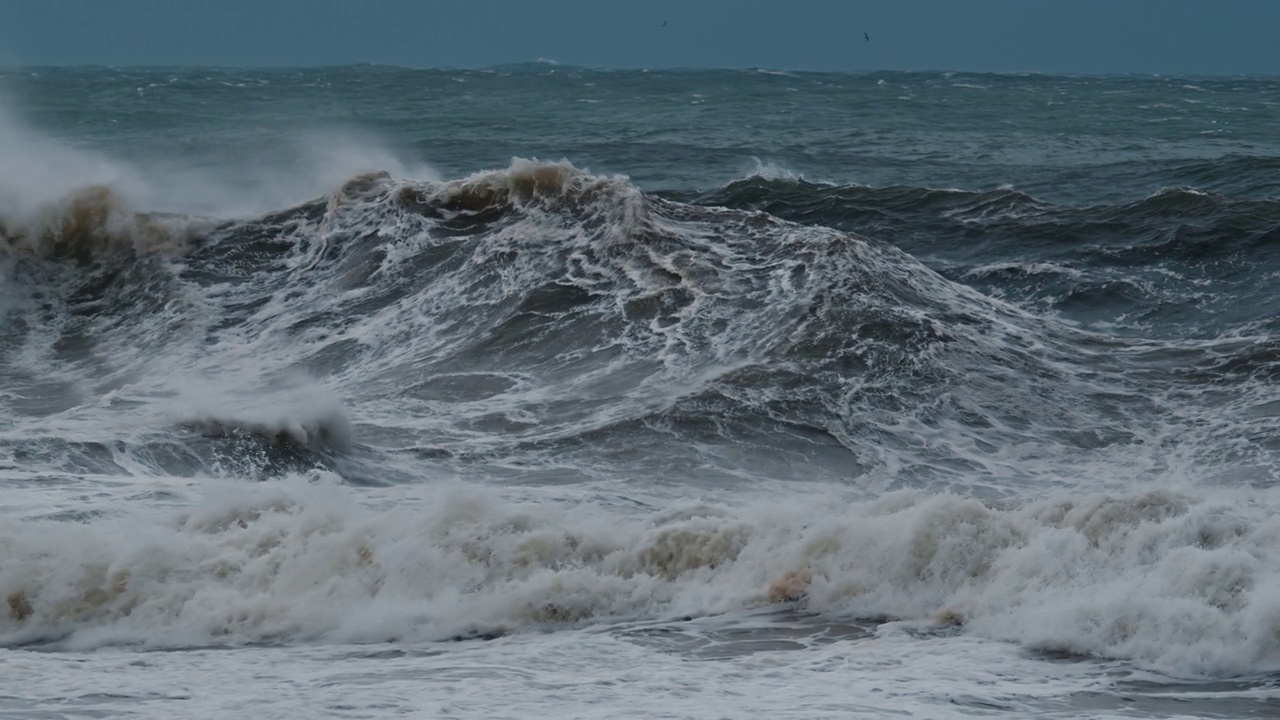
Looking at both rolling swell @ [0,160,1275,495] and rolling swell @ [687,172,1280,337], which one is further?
rolling swell @ [687,172,1280,337]

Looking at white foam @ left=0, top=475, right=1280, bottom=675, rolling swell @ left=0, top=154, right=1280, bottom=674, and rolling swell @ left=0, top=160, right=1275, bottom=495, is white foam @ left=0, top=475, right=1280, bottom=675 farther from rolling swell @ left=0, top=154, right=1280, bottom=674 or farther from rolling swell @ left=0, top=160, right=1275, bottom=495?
rolling swell @ left=0, top=160, right=1275, bottom=495

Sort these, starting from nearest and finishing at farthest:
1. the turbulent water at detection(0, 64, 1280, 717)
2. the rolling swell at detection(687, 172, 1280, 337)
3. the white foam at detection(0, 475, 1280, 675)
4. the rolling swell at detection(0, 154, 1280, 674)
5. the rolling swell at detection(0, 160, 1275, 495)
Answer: the turbulent water at detection(0, 64, 1280, 717) < the white foam at detection(0, 475, 1280, 675) < the rolling swell at detection(0, 154, 1280, 674) < the rolling swell at detection(0, 160, 1275, 495) < the rolling swell at detection(687, 172, 1280, 337)

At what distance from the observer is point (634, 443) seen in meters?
10.2

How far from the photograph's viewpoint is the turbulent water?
652 centimetres

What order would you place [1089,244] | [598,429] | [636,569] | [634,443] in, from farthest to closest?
[1089,244] < [598,429] < [634,443] < [636,569]

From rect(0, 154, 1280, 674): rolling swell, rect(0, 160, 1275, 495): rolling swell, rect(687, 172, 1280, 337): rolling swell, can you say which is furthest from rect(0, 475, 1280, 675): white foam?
rect(687, 172, 1280, 337): rolling swell

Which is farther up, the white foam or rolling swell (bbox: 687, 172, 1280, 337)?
rolling swell (bbox: 687, 172, 1280, 337)

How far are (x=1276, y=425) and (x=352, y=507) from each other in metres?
5.83

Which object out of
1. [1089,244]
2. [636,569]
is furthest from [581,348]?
[1089,244]

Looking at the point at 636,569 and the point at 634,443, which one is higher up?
the point at 634,443

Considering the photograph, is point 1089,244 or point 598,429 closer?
point 598,429

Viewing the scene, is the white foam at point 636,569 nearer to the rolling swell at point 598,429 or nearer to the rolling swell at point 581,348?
the rolling swell at point 598,429

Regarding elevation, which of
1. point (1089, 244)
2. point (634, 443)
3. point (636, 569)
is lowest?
point (636, 569)

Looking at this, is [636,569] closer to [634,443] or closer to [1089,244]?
[634,443]
